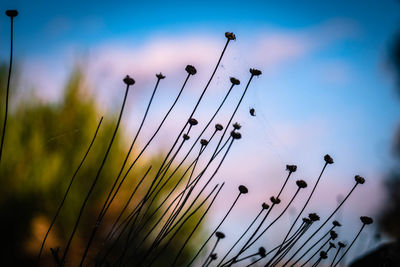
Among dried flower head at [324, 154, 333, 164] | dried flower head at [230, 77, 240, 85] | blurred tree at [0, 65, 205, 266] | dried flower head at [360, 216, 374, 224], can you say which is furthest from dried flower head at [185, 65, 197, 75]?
blurred tree at [0, 65, 205, 266]

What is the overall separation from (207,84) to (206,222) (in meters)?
4.41

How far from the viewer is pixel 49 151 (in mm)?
3793

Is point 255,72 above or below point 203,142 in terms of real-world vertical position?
above

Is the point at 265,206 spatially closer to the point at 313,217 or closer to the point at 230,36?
the point at 313,217

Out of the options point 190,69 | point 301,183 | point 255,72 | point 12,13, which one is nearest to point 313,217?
point 301,183

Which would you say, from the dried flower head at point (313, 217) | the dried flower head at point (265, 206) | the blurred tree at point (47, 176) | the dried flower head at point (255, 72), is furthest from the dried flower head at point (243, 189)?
the blurred tree at point (47, 176)

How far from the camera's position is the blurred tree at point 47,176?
11.3 ft

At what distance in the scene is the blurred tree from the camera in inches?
136

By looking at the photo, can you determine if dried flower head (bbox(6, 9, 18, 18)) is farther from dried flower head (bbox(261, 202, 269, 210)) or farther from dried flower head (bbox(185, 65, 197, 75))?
dried flower head (bbox(261, 202, 269, 210))

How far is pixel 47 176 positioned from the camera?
3.60 metres

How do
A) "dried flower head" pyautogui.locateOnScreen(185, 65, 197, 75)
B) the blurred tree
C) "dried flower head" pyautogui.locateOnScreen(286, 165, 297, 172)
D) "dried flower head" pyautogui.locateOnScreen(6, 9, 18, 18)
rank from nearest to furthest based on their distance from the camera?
"dried flower head" pyautogui.locateOnScreen(6, 9, 18, 18) → "dried flower head" pyautogui.locateOnScreen(185, 65, 197, 75) → "dried flower head" pyautogui.locateOnScreen(286, 165, 297, 172) → the blurred tree

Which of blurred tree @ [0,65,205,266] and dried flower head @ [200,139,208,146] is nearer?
dried flower head @ [200,139,208,146]

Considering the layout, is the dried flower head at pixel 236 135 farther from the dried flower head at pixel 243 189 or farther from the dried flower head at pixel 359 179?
the dried flower head at pixel 359 179

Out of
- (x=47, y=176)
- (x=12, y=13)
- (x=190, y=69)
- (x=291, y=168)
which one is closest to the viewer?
(x=12, y=13)
